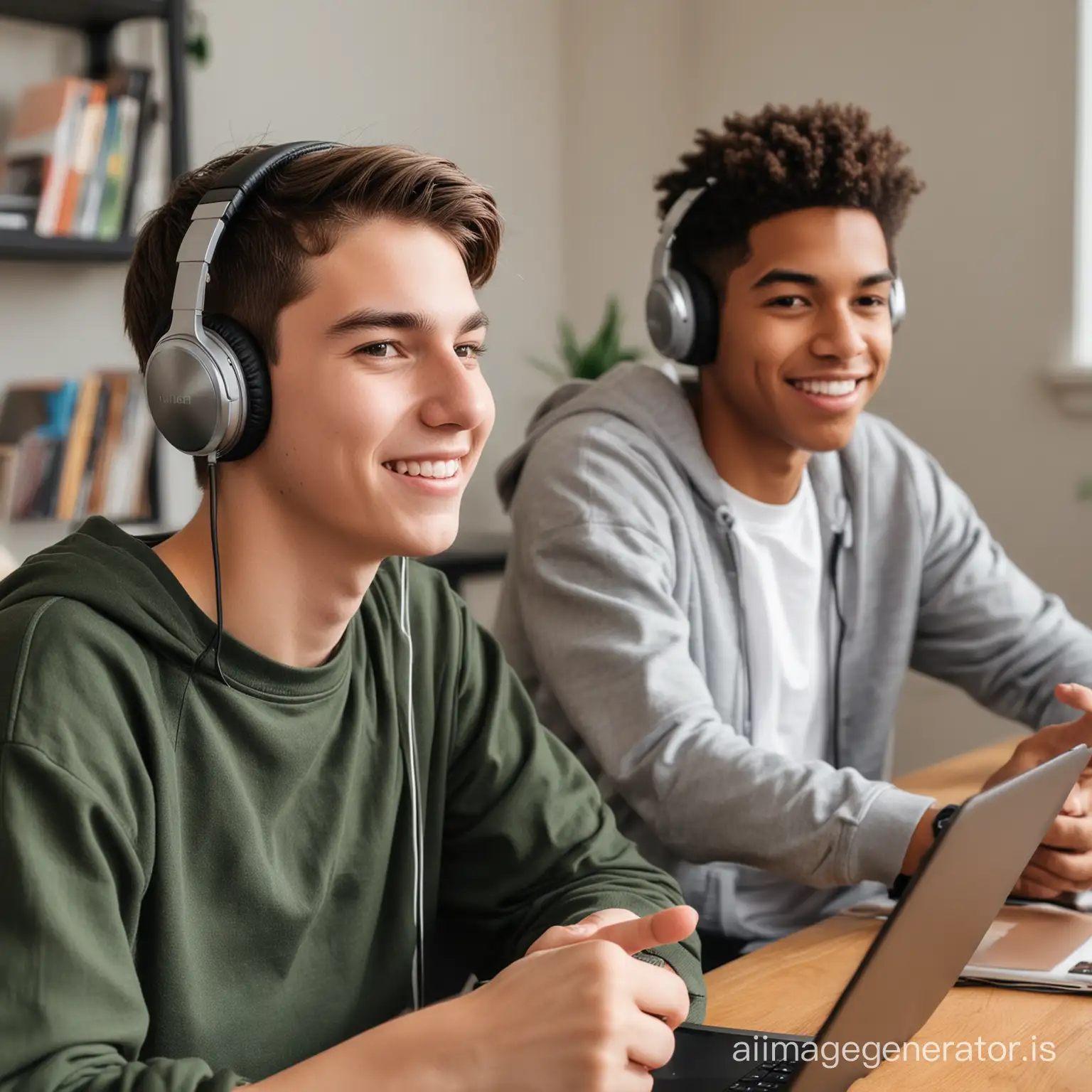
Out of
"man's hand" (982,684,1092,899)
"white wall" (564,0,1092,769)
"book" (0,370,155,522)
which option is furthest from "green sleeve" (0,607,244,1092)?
"white wall" (564,0,1092,769)

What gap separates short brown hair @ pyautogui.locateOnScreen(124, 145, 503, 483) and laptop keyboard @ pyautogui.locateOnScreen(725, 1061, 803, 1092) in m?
0.54

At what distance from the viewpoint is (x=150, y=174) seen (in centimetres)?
269

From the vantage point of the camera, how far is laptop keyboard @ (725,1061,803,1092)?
84cm

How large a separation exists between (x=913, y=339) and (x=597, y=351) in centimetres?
71

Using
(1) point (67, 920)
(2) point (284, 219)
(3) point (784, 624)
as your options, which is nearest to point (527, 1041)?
(1) point (67, 920)

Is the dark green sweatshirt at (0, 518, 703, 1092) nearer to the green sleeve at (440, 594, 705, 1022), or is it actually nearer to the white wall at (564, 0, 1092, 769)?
the green sleeve at (440, 594, 705, 1022)

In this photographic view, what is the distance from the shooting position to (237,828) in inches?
37.1

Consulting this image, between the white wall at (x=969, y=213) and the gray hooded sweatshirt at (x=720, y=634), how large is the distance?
4.05 feet

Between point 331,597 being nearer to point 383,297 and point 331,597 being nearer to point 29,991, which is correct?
point 383,297

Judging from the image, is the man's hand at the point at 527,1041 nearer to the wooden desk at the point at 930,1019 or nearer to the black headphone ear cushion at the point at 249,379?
the wooden desk at the point at 930,1019

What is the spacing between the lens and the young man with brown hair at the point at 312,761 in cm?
76

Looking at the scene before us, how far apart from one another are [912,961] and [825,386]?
981 millimetres

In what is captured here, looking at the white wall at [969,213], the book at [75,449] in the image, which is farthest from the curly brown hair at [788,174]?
the white wall at [969,213]

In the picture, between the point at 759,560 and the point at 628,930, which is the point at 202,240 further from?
the point at 759,560
